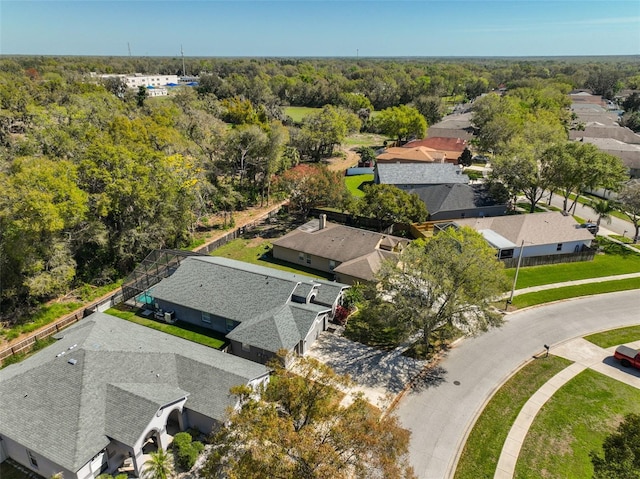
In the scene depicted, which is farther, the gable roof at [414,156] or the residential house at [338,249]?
the gable roof at [414,156]

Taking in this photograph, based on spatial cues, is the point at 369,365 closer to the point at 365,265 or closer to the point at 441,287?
the point at 441,287

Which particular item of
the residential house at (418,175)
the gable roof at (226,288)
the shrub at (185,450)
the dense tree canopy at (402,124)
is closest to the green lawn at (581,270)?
the gable roof at (226,288)

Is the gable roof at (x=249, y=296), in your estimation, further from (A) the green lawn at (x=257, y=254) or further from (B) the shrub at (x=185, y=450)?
(B) the shrub at (x=185, y=450)

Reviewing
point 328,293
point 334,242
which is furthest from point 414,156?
point 328,293

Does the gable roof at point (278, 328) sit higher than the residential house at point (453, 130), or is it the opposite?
the residential house at point (453, 130)

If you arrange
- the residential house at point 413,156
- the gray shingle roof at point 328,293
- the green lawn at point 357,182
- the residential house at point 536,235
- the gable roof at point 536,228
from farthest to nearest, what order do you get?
1. the residential house at point 413,156
2. the green lawn at point 357,182
3. the gable roof at point 536,228
4. the residential house at point 536,235
5. the gray shingle roof at point 328,293
